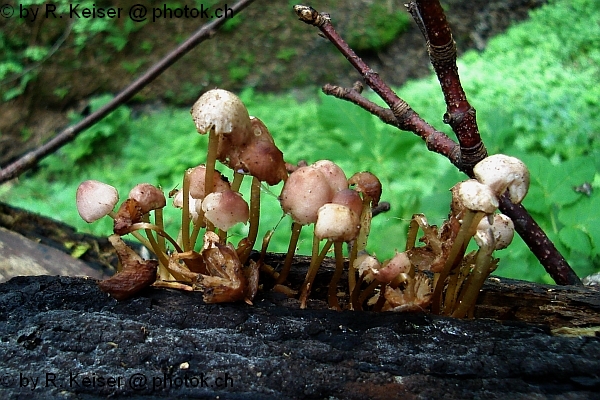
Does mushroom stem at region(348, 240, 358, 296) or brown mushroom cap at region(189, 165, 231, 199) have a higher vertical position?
brown mushroom cap at region(189, 165, 231, 199)

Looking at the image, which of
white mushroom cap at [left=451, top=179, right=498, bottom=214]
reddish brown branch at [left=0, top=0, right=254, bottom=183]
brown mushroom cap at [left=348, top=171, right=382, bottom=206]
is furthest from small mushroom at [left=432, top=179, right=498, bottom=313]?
reddish brown branch at [left=0, top=0, right=254, bottom=183]

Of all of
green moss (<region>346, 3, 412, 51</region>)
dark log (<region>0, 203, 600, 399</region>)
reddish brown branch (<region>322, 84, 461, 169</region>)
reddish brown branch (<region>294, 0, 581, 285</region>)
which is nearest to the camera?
dark log (<region>0, 203, 600, 399</region>)

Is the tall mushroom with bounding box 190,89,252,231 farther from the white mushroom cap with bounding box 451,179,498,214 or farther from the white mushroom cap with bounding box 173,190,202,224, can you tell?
the white mushroom cap with bounding box 451,179,498,214

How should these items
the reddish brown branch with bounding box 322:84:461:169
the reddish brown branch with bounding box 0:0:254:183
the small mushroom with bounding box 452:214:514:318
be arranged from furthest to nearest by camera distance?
1. the reddish brown branch with bounding box 0:0:254:183
2. the reddish brown branch with bounding box 322:84:461:169
3. the small mushroom with bounding box 452:214:514:318

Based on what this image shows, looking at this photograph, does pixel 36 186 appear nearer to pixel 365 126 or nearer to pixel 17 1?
pixel 17 1

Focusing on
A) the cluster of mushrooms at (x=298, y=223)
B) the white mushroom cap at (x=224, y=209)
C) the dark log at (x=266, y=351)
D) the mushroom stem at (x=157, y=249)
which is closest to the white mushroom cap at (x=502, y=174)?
the cluster of mushrooms at (x=298, y=223)

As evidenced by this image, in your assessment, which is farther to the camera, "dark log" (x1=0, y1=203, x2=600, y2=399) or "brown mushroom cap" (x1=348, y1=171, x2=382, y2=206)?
"brown mushroom cap" (x1=348, y1=171, x2=382, y2=206)

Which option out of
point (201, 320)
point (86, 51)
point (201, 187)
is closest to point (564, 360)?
point (201, 320)

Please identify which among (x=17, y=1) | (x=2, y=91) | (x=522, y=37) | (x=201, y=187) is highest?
(x=522, y=37)
